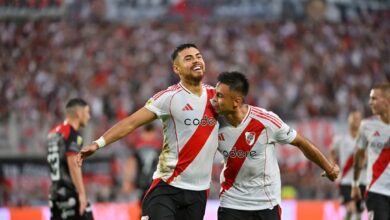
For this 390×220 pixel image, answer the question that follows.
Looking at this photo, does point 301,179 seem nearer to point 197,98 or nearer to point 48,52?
point 48,52

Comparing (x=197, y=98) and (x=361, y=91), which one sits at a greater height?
(x=361, y=91)

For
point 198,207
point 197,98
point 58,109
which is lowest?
point 198,207

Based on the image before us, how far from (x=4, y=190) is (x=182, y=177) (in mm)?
11238

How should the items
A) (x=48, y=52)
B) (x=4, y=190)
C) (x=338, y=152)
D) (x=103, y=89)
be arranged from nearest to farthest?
(x=338, y=152), (x=4, y=190), (x=103, y=89), (x=48, y=52)

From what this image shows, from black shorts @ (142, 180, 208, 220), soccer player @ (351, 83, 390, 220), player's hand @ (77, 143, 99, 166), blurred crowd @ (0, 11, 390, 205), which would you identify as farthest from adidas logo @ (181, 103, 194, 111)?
blurred crowd @ (0, 11, 390, 205)

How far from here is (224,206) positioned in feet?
22.3

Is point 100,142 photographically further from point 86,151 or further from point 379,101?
point 379,101

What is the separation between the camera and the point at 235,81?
21.6ft

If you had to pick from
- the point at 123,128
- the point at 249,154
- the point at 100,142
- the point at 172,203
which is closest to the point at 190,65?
the point at 123,128

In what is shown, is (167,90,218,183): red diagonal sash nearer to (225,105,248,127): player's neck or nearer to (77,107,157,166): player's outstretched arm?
(225,105,248,127): player's neck

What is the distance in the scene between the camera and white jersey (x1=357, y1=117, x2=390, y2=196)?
27.2 ft

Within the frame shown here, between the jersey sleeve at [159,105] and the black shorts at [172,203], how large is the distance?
59 centimetres

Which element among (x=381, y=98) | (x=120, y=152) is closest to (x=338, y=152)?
(x=381, y=98)

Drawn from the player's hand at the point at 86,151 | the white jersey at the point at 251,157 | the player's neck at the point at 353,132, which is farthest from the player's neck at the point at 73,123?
the player's neck at the point at 353,132
